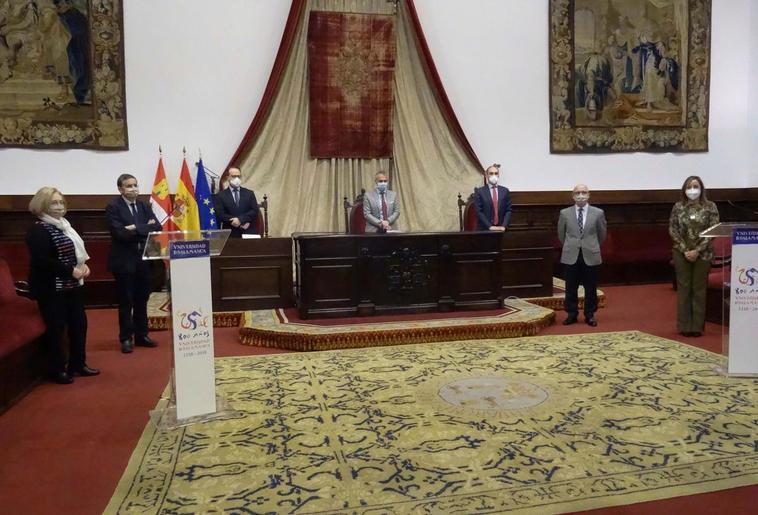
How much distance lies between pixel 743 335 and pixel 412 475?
9.56ft

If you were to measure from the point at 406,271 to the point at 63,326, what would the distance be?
3328 mm

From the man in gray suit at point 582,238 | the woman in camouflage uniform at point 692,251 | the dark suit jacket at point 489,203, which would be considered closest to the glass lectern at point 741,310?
the woman in camouflage uniform at point 692,251

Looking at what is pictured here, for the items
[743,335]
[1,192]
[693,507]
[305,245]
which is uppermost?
[1,192]

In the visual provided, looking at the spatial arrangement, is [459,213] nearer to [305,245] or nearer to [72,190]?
[305,245]

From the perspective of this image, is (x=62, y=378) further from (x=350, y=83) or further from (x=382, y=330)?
(x=350, y=83)

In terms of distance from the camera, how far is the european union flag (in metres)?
7.95

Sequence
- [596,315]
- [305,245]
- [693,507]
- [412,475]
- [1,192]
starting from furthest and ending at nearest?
[1,192] < [596,315] < [305,245] < [412,475] < [693,507]

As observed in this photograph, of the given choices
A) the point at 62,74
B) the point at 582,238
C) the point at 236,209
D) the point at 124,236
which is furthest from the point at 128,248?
the point at 582,238

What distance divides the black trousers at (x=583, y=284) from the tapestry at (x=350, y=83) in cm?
377

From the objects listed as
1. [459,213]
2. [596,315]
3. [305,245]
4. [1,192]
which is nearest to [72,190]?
[1,192]

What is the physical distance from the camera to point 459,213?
9023 millimetres

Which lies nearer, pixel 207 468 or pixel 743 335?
pixel 207 468

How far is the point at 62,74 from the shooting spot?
7.97m

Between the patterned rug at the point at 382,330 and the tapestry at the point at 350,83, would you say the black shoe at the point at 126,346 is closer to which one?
the patterned rug at the point at 382,330
